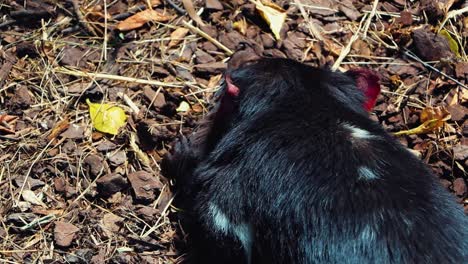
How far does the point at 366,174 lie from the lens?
164 inches

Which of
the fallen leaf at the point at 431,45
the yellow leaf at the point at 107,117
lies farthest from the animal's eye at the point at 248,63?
the fallen leaf at the point at 431,45

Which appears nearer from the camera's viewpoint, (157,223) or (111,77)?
(157,223)

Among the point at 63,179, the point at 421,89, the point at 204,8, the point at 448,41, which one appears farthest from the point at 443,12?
the point at 63,179

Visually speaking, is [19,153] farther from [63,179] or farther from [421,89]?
[421,89]

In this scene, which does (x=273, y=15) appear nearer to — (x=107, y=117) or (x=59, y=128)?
(x=107, y=117)

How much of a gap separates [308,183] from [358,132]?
0.42 m

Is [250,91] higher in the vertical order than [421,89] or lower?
higher

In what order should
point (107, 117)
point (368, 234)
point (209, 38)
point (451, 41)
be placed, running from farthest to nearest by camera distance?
point (451, 41)
point (209, 38)
point (107, 117)
point (368, 234)

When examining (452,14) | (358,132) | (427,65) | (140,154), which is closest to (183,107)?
(140,154)

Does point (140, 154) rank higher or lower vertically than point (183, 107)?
lower

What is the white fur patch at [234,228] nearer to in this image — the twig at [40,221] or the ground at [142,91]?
the ground at [142,91]

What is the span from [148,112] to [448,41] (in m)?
2.18

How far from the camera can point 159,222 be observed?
5.18 m

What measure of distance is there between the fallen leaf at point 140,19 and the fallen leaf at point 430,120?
1818 mm
